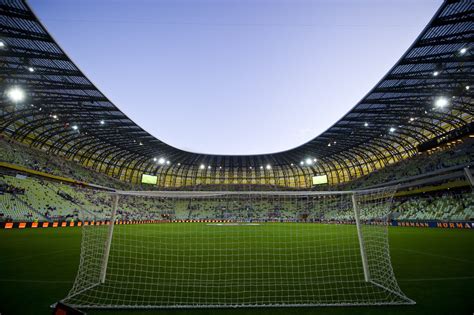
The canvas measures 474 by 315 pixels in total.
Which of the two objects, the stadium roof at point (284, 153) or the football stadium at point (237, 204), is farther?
the stadium roof at point (284, 153)

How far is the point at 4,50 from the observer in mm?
15672

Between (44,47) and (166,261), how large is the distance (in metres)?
16.9

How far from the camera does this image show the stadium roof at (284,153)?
14.7m

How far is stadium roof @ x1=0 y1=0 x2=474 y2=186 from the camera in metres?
14.7

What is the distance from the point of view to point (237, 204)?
4775 centimetres

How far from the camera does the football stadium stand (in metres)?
4.47

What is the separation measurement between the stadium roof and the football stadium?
160 millimetres

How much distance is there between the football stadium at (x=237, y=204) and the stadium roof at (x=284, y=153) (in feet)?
0.53

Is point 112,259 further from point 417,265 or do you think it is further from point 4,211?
point 4,211

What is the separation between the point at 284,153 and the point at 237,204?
14722mm

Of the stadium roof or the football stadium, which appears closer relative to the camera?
the football stadium

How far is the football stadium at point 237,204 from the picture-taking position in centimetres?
447

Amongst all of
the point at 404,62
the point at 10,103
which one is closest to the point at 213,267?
the point at 404,62

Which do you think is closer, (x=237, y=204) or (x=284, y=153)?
(x=237, y=204)
